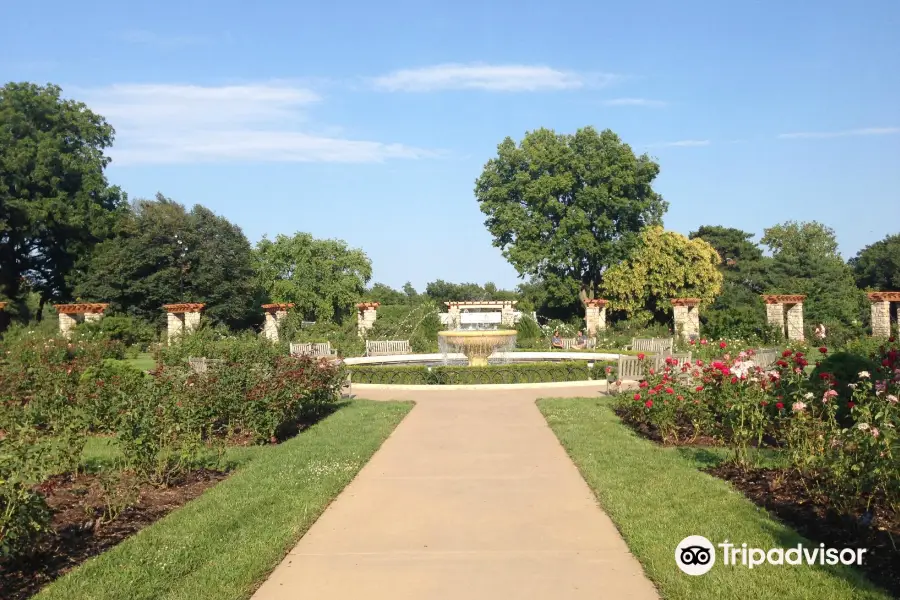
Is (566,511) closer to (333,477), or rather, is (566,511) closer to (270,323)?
(333,477)

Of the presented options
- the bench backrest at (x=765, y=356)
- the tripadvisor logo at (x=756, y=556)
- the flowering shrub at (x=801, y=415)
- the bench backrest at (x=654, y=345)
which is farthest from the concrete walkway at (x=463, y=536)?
the bench backrest at (x=654, y=345)

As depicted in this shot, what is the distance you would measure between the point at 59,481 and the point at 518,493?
444 centimetres

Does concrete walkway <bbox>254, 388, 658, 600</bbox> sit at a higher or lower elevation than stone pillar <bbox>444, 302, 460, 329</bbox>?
lower

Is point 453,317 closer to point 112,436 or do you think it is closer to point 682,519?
point 112,436

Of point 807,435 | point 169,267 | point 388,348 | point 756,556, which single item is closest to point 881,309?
point 388,348

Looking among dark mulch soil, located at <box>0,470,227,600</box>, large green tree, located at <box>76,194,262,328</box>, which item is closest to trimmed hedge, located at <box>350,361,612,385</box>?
dark mulch soil, located at <box>0,470,227,600</box>

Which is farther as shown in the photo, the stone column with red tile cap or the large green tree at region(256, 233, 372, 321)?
the large green tree at region(256, 233, 372, 321)

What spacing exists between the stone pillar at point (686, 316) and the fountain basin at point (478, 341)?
9956 millimetres

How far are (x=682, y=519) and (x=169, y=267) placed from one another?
113 ft

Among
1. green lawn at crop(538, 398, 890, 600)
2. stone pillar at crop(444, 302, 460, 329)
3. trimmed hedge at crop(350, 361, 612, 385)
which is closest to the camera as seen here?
green lawn at crop(538, 398, 890, 600)

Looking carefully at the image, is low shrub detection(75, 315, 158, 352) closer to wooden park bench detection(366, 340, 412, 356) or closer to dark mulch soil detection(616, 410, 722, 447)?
wooden park bench detection(366, 340, 412, 356)

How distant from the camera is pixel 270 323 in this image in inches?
1099

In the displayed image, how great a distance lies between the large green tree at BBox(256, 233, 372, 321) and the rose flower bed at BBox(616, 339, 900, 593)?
38.0 m

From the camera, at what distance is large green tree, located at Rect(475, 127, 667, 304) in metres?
38.9
